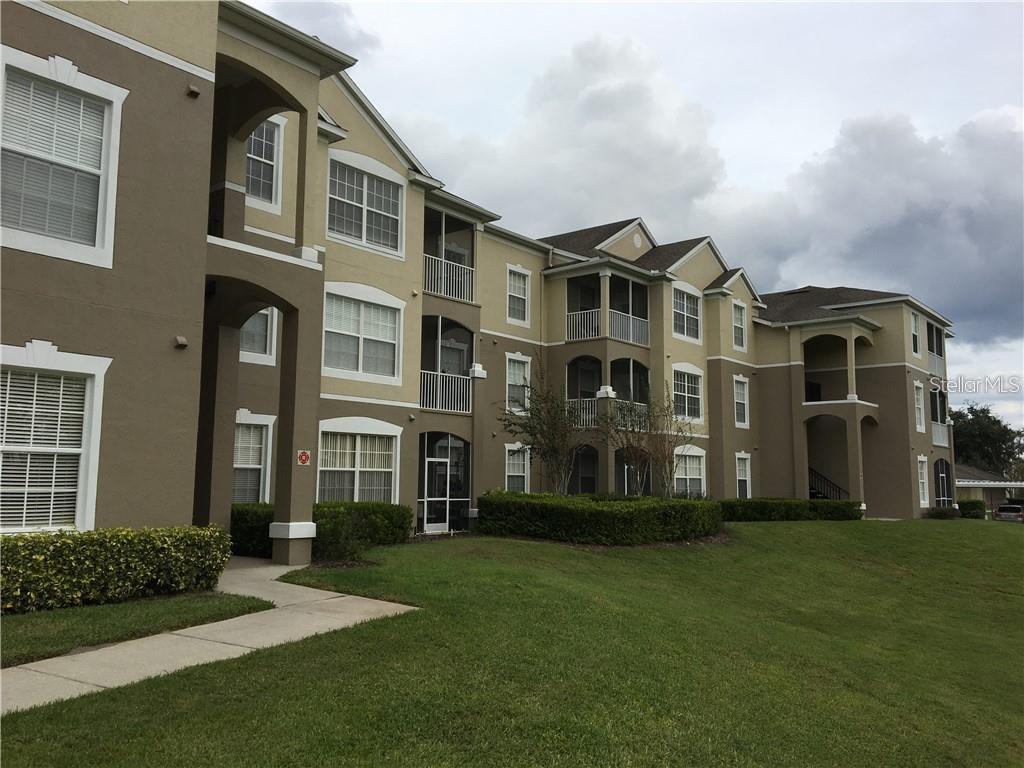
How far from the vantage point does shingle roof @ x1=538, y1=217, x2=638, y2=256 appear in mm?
30578

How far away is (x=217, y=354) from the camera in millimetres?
14867

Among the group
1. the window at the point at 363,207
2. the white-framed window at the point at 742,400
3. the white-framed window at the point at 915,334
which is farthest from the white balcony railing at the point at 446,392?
the white-framed window at the point at 915,334

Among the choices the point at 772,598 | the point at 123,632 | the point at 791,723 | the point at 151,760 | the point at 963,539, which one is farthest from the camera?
the point at 963,539

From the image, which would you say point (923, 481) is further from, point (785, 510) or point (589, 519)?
point (589, 519)

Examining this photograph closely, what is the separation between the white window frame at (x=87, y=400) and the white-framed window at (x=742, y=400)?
26.9 metres

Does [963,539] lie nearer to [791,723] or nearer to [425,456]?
[425,456]

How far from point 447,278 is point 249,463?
28.8 ft

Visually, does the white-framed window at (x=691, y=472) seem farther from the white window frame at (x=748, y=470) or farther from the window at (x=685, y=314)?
the window at (x=685, y=314)

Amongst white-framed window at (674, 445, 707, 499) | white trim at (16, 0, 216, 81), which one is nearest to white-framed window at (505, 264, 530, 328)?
white-framed window at (674, 445, 707, 499)

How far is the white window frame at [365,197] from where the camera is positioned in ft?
63.6

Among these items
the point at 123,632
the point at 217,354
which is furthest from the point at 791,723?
the point at 217,354

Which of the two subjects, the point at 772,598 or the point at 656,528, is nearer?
the point at 772,598

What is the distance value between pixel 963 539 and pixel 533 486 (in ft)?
45.6

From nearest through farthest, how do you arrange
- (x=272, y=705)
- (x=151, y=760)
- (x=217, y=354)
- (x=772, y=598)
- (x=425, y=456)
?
1. (x=151, y=760)
2. (x=272, y=705)
3. (x=217, y=354)
4. (x=772, y=598)
5. (x=425, y=456)
